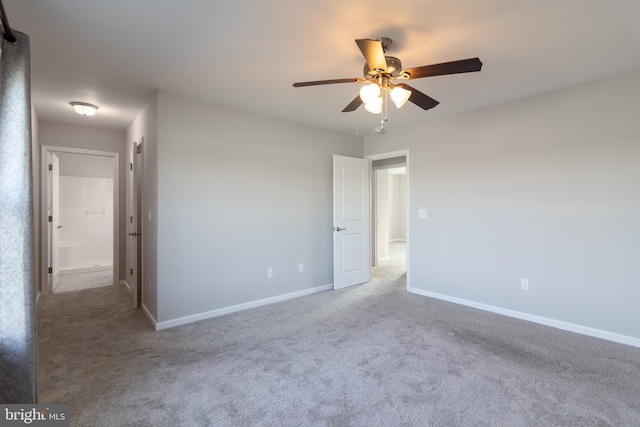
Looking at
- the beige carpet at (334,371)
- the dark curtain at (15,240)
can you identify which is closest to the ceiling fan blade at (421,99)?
the beige carpet at (334,371)

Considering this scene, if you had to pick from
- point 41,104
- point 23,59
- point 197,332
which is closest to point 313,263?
point 197,332

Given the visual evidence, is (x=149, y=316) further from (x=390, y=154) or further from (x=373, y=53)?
(x=390, y=154)

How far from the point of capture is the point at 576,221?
305cm

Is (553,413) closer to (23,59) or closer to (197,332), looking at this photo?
(197,332)

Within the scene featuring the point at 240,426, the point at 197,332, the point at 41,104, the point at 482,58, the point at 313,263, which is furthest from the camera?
the point at 313,263

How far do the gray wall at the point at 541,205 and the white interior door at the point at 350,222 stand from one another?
922 millimetres

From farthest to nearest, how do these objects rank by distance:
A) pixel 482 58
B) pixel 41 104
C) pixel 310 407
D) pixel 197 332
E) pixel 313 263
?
1. pixel 313 263
2. pixel 41 104
3. pixel 197 332
4. pixel 482 58
5. pixel 310 407

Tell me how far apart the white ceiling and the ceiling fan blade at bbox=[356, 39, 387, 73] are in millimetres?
269

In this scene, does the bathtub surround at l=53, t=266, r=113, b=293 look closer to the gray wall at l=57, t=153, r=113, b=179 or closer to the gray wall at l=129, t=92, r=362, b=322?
the gray wall at l=57, t=153, r=113, b=179

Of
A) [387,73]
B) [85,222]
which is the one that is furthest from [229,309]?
[85,222]

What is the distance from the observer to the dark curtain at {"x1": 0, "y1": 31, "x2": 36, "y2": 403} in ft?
5.14

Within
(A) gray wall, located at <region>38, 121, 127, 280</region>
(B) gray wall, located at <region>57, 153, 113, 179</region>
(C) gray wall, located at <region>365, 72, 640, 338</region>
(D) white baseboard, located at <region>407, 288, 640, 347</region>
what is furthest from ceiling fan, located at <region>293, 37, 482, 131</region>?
(B) gray wall, located at <region>57, 153, 113, 179</region>

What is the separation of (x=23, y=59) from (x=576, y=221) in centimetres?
456

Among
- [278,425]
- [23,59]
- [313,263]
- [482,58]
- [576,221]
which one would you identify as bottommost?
[278,425]
